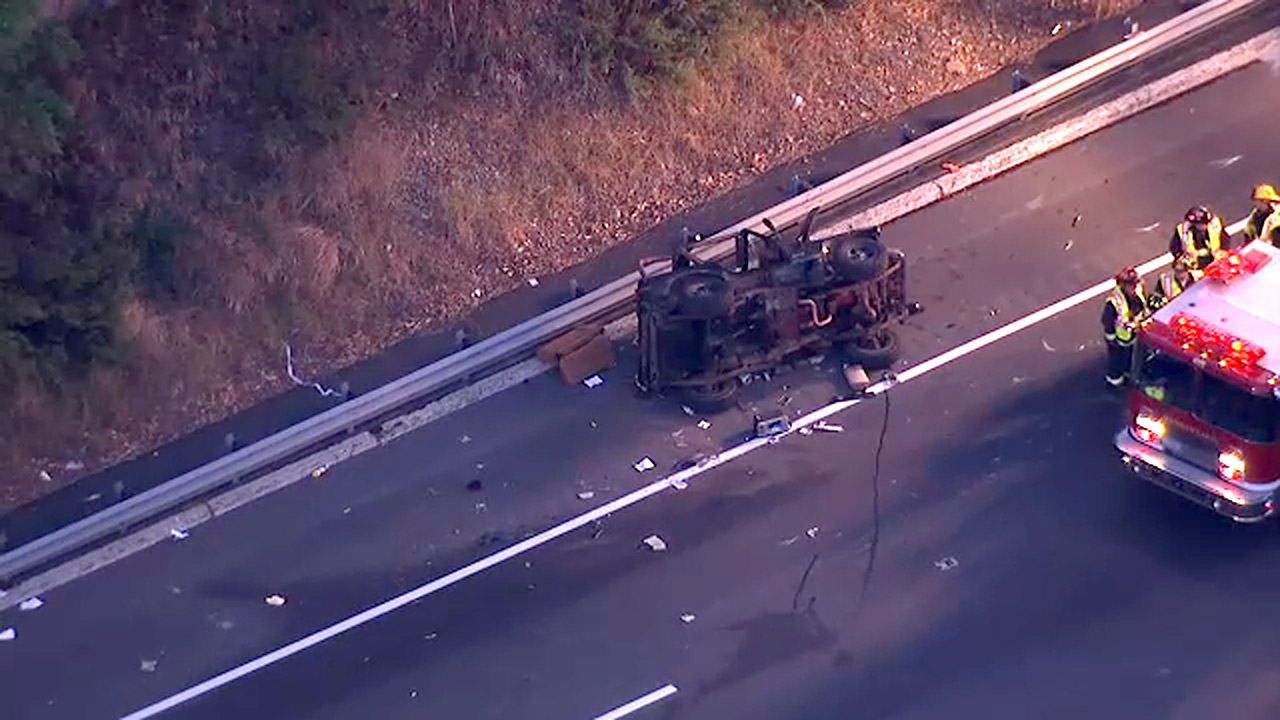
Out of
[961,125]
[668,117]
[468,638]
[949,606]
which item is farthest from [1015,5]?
[468,638]

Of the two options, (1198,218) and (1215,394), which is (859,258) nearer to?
(1198,218)

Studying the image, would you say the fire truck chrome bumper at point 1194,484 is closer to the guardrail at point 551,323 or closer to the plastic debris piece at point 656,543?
the plastic debris piece at point 656,543

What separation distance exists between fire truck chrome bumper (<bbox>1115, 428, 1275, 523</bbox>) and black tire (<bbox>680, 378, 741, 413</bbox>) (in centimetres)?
327

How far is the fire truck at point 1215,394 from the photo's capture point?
1498 cm

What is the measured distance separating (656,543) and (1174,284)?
4541 mm

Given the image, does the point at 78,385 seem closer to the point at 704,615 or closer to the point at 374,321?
the point at 374,321

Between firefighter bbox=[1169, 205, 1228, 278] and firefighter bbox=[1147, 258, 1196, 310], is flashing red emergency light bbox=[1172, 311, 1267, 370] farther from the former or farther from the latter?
firefighter bbox=[1169, 205, 1228, 278]

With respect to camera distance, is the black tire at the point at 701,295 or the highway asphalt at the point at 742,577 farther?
the black tire at the point at 701,295

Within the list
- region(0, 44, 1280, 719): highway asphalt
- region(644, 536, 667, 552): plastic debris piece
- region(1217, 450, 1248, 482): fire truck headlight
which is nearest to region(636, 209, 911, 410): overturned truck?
region(0, 44, 1280, 719): highway asphalt

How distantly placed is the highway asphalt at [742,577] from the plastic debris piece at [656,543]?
0.18 feet

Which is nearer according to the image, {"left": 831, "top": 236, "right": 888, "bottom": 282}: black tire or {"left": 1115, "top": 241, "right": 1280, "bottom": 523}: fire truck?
{"left": 1115, "top": 241, "right": 1280, "bottom": 523}: fire truck

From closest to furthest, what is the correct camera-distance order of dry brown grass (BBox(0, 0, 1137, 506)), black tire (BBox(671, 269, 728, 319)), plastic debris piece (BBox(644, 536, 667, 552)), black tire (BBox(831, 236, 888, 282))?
1. plastic debris piece (BBox(644, 536, 667, 552))
2. black tire (BBox(671, 269, 728, 319))
3. black tire (BBox(831, 236, 888, 282))
4. dry brown grass (BBox(0, 0, 1137, 506))

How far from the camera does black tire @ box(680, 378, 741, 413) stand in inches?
683

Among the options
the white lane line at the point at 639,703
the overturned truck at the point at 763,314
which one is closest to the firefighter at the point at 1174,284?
the overturned truck at the point at 763,314
